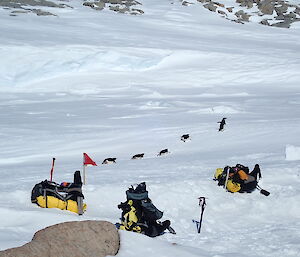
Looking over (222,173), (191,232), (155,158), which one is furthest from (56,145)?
(191,232)

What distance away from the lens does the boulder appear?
3983mm

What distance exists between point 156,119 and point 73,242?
42.6ft

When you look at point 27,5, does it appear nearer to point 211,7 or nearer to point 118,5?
point 118,5

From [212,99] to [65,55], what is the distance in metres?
9.89

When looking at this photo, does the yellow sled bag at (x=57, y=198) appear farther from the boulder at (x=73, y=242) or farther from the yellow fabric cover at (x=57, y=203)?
the boulder at (x=73, y=242)

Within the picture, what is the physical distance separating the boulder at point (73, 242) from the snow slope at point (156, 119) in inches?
9.1

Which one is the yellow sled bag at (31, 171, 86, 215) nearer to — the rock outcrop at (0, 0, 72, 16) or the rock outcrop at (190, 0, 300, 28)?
the rock outcrop at (0, 0, 72, 16)

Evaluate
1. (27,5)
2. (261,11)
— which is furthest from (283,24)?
(27,5)

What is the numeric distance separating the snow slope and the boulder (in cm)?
23

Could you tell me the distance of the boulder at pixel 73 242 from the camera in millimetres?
3983

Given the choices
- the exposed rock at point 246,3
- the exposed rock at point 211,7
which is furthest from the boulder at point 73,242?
the exposed rock at point 246,3

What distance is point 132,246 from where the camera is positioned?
4797 mm

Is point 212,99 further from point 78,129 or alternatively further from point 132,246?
point 132,246

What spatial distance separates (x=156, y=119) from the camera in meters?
17.2
